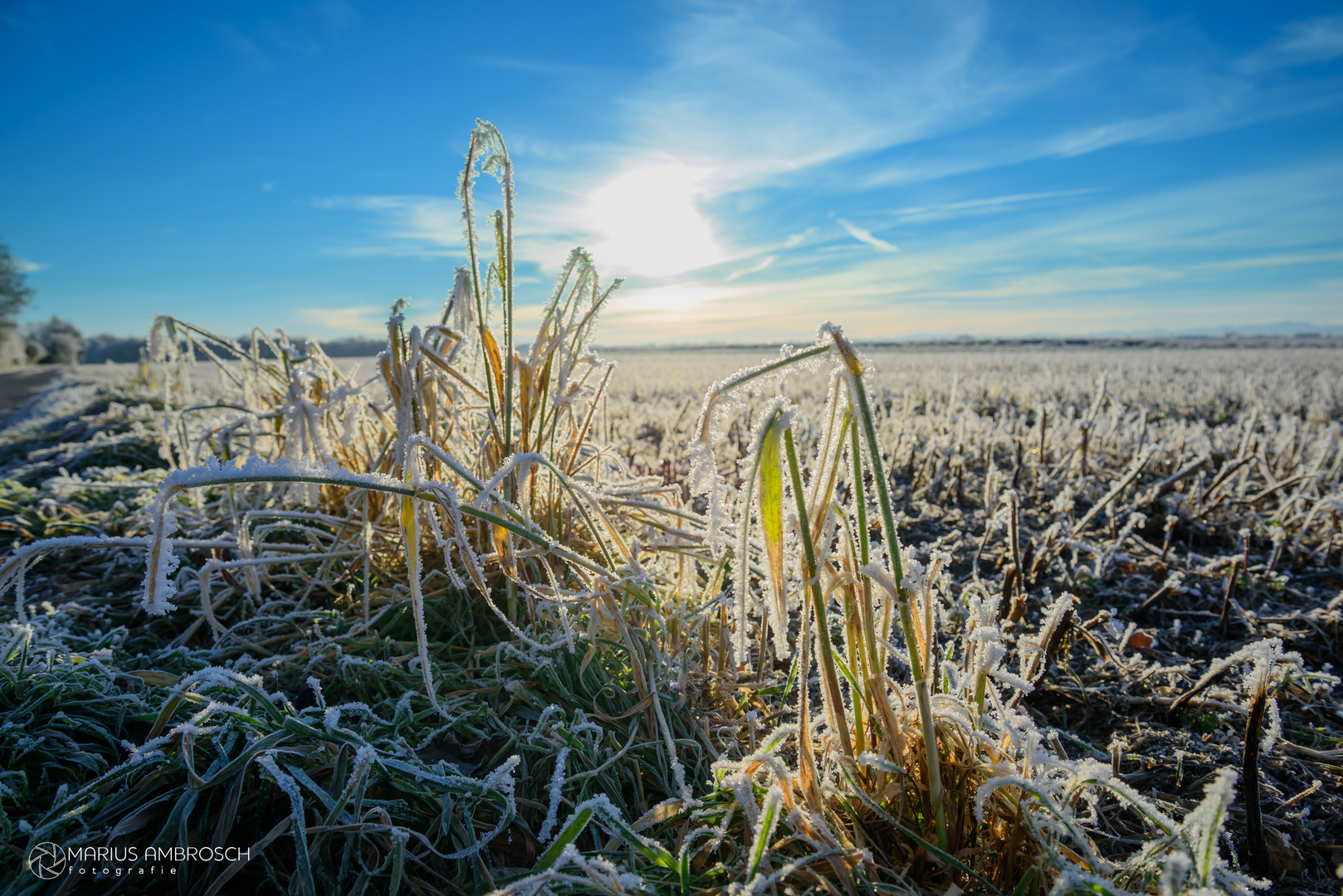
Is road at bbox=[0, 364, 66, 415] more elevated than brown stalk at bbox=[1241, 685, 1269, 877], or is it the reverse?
road at bbox=[0, 364, 66, 415]

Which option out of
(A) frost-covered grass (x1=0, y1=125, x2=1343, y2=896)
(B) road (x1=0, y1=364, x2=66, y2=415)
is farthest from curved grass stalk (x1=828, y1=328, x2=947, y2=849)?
(B) road (x1=0, y1=364, x2=66, y2=415)

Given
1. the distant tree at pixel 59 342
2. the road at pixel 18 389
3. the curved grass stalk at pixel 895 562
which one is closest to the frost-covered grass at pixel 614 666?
the curved grass stalk at pixel 895 562

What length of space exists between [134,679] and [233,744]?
629 mm

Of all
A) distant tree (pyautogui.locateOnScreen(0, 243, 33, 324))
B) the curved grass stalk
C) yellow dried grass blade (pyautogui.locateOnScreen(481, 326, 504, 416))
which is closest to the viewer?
the curved grass stalk

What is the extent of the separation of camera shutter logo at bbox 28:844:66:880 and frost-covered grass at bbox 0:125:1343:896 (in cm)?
3

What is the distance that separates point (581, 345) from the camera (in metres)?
2.16

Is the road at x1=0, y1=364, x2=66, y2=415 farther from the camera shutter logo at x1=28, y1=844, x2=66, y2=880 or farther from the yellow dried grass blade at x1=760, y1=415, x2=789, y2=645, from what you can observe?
the yellow dried grass blade at x1=760, y1=415, x2=789, y2=645

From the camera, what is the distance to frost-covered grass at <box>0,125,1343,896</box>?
1.05 m

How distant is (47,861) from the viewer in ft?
3.57

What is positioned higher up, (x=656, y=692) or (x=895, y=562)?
(x=895, y=562)

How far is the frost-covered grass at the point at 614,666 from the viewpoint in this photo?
1051 mm

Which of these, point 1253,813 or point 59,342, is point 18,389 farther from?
point 59,342

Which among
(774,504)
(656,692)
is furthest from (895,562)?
(656,692)

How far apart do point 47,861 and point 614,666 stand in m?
1.18
